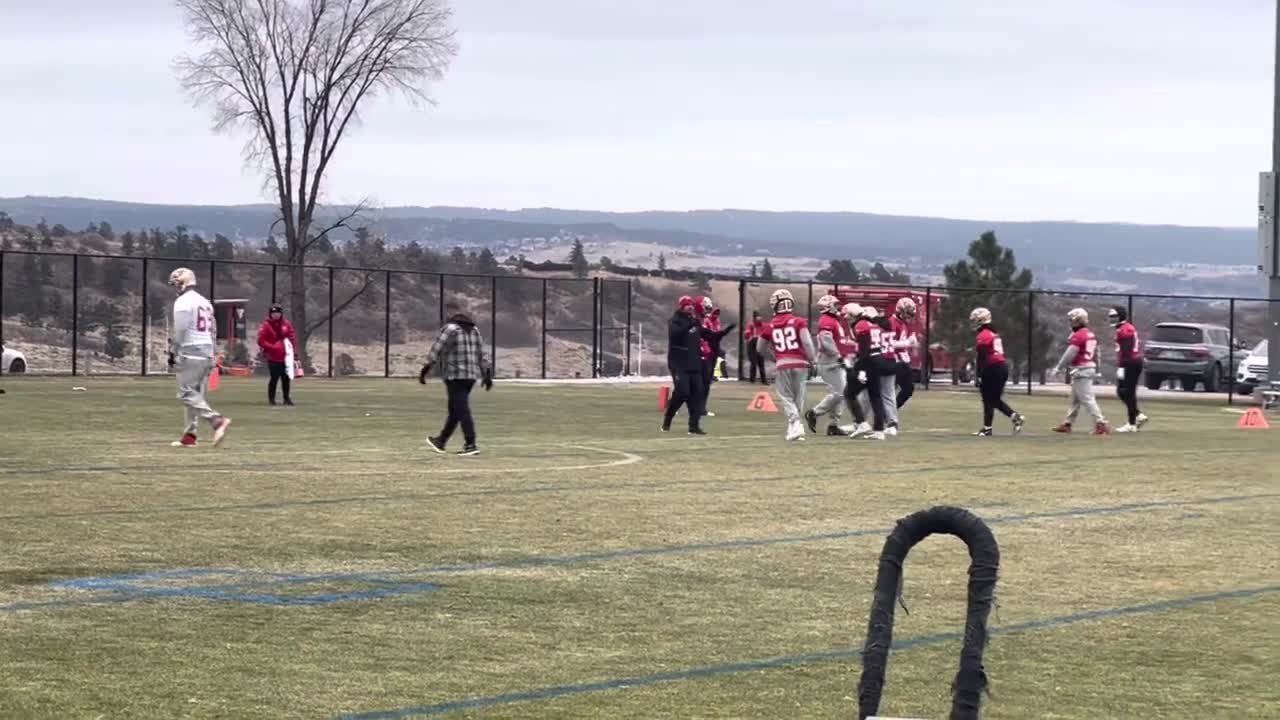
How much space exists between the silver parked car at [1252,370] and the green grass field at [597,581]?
89.7ft

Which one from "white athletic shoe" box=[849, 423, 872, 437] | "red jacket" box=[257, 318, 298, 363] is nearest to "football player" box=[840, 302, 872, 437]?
"white athletic shoe" box=[849, 423, 872, 437]

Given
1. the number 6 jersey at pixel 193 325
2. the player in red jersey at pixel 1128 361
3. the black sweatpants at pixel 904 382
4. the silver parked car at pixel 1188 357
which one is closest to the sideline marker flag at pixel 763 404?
the black sweatpants at pixel 904 382

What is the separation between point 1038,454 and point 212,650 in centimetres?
1693

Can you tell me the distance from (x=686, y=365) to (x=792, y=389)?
2127 mm

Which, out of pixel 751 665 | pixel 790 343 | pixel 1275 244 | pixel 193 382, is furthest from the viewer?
pixel 1275 244

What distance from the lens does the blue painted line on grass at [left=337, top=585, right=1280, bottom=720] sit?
28.6ft

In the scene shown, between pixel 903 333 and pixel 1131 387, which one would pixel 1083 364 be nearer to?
pixel 1131 387

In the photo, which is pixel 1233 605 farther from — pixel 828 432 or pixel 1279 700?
pixel 828 432

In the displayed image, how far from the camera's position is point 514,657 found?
9.98 meters

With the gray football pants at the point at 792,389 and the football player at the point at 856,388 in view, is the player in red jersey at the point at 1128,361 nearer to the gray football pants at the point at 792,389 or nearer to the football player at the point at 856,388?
the football player at the point at 856,388

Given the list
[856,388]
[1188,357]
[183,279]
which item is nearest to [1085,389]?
[856,388]

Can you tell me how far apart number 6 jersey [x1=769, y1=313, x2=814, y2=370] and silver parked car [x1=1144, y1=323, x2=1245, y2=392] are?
30.7 meters

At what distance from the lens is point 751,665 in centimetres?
988

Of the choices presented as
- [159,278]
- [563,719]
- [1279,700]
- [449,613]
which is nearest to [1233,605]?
[1279,700]
